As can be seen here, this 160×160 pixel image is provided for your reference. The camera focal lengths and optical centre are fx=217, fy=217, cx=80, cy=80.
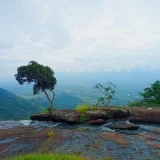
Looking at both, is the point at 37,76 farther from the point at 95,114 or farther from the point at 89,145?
the point at 89,145

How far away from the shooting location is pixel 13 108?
120688 mm

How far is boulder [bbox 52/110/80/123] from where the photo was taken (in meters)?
24.0

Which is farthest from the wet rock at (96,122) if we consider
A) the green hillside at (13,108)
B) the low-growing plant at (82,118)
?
the green hillside at (13,108)

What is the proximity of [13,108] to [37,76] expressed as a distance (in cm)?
9688

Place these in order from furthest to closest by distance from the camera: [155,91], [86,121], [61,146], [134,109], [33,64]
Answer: [155,91] < [33,64] < [134,109] < [86,121] < [61,146]

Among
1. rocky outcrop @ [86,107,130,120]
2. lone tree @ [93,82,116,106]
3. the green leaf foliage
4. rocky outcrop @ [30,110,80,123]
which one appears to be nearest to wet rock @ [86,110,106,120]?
rocky outcrop @ [86,107,130,120]

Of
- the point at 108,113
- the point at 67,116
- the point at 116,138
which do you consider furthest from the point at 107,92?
the point at 116,138

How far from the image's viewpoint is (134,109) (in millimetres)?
26094

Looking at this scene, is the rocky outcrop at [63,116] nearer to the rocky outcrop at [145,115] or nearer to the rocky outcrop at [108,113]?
the rocky outcrop at [108,113]

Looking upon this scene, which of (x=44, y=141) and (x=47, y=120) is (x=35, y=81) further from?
(x=44, y=141)

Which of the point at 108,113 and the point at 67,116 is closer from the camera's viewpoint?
the point at 67,116

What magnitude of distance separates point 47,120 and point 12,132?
6760 millimetres

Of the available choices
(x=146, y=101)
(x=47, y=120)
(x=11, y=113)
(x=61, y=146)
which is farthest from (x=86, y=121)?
(x=11, y=113)

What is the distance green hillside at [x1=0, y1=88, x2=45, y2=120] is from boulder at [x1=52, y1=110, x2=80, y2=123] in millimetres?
76513
